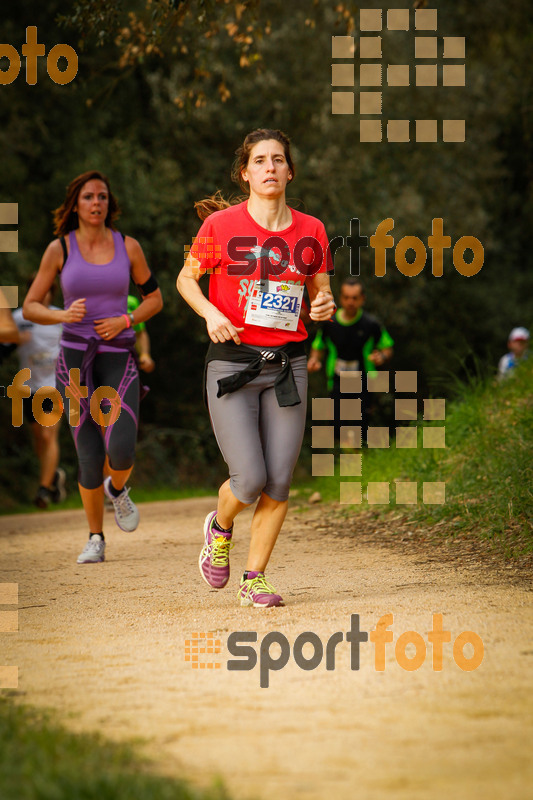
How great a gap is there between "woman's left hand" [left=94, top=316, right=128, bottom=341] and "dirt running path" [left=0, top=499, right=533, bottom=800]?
1.46 metres

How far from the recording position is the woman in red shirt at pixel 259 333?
5.15 meters

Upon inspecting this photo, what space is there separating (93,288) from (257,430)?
2.14 m

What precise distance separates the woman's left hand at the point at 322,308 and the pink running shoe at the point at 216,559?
1.14m

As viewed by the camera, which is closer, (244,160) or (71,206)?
(244,160)

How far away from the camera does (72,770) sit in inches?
111

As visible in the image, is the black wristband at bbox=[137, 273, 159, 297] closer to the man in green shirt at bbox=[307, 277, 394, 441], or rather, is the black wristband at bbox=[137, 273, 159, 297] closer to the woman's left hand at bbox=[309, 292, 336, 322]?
the woman's left hand at bbox=[309, 292, 336, 322]

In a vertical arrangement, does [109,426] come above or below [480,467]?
above

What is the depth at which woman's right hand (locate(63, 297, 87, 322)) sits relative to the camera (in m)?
6.72

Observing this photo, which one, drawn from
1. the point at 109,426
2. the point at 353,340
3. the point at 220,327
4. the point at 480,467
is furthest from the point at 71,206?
the point at 353,340

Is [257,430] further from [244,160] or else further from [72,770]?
[72,770]

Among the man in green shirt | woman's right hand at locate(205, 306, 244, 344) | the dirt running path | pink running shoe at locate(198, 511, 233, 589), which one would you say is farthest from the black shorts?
woman's right hand at locate(205, 306, 244, 344)

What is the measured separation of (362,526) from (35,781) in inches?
221

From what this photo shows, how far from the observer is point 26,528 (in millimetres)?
10023

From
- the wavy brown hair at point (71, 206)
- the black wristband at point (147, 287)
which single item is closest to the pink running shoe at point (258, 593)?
the black wristband at point (147, 287)
